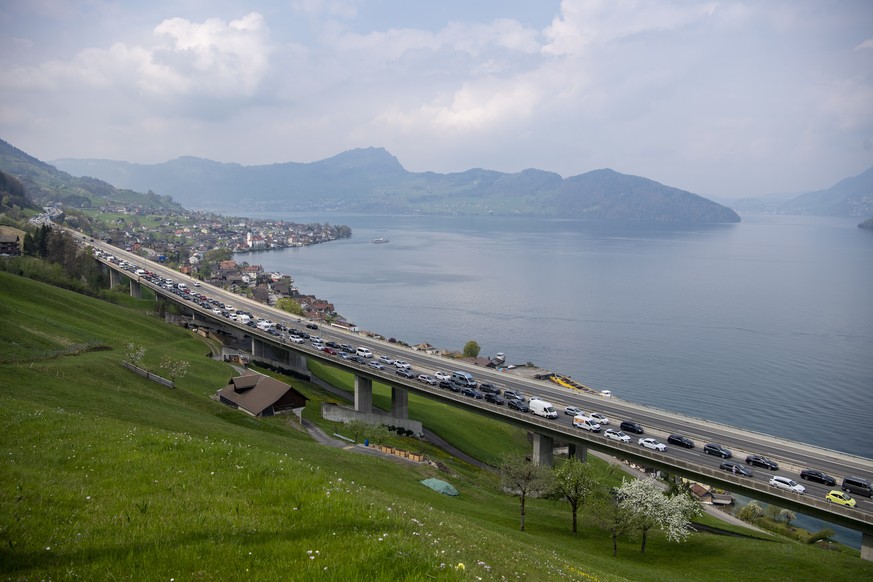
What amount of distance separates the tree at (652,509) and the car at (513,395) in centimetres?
2447

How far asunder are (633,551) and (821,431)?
2363 inches

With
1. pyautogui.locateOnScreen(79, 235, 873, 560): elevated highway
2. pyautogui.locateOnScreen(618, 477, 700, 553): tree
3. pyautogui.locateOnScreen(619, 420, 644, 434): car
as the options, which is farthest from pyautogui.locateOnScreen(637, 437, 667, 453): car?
pyautogui.locateOnScreen(618, 477, 700, 553): tree

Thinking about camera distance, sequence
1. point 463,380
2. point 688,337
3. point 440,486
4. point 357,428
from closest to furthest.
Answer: point 440,486 → point 357,428 → point 463,380 → point 688,337

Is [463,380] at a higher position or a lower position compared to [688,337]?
higher

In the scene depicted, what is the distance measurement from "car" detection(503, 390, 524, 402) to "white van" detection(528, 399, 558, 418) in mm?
3768

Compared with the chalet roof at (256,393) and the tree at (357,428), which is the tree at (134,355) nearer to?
the chalet roof at (256,393)

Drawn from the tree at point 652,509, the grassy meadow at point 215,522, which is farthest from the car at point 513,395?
the grassy meadow at point 215,522

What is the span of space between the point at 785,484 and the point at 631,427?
14574mm

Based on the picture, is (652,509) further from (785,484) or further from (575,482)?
(785,484)

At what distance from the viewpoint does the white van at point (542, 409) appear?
57.0 m

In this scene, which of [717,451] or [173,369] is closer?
[717,451]

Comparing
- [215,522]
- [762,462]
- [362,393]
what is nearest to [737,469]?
[762,462]

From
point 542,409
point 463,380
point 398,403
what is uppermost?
point 542,409

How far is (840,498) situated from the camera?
38938mm
